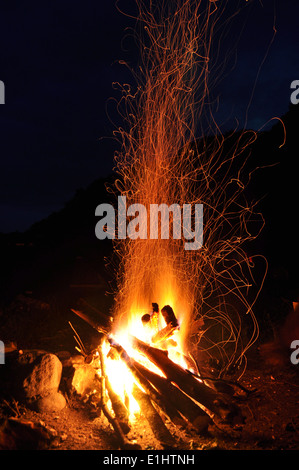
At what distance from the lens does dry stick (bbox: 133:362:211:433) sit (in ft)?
11.5

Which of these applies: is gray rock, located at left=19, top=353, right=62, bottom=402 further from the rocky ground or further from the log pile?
the log pile

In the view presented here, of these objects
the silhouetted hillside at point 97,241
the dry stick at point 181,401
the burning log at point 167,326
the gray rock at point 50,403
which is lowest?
the gray rock at point 50,403

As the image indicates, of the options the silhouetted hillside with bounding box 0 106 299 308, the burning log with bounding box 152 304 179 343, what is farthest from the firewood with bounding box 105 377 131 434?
the silhouetted hillside with bounding box 0 106 299 308

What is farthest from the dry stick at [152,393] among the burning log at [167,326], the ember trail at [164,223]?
the ember trail at [164,223]

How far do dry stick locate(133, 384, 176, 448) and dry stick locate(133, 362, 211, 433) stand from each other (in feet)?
0.61

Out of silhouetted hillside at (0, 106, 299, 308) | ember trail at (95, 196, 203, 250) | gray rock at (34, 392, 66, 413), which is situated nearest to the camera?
gray rock at (34, 392, 66, 413)

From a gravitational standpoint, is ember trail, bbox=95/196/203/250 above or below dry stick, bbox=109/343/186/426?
above

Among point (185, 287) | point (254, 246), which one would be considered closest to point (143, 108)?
point (185, 287)

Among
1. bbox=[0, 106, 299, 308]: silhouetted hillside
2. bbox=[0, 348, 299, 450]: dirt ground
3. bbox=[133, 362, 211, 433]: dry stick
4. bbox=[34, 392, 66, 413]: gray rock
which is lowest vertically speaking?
bbox=[0, 348, 299, 450]: dirt ground

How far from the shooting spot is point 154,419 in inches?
143

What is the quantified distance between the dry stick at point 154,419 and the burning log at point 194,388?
349 mm

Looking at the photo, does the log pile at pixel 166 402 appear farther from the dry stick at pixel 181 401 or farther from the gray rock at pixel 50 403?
the gray rock at pixel 50 403

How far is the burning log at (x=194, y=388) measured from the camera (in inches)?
146

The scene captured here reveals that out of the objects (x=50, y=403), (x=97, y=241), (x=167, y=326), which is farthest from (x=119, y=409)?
(x=97, y=241)
